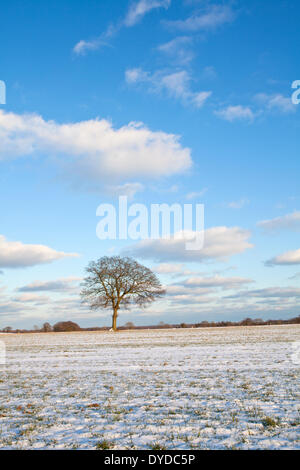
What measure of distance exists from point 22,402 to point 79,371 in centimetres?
529

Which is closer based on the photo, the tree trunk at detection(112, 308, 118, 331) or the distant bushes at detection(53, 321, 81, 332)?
the tree trunk at detection(112, 308, 118, 331)

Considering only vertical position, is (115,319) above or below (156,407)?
below

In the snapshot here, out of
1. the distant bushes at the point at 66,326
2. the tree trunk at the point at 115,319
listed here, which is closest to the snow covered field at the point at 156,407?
the tree trunk at the point at 115,319

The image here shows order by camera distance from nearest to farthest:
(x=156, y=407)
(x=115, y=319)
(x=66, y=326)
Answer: (x=156, y=407) → (x=115, y=319) → (x=66, y=326)

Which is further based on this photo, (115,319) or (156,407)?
(115,319)

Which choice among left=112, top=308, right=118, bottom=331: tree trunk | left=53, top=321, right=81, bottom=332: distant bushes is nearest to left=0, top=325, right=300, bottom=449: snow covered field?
left=112, top=308, right=118, bottom=331: tree trunk

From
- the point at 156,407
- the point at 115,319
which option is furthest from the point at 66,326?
the point at 156,407

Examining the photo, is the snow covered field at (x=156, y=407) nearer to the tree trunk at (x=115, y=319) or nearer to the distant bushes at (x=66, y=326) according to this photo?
the tree trunk at (x=115, y=319)

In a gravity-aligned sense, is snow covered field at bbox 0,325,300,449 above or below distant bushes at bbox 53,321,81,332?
above

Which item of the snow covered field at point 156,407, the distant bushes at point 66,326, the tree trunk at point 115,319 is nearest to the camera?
the snow covered field at point 156,407

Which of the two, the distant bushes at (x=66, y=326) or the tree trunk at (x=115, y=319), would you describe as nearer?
the tree trunk at (x=115, y=319)

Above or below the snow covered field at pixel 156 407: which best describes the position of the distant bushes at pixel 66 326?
below

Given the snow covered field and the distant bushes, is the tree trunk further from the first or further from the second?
the snow covered field

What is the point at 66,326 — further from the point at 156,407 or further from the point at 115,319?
the point at 156,407
